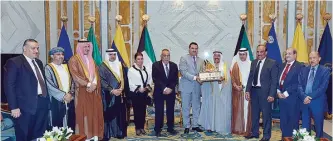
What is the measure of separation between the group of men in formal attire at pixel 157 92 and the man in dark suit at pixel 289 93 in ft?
0.04

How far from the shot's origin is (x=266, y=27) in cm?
798

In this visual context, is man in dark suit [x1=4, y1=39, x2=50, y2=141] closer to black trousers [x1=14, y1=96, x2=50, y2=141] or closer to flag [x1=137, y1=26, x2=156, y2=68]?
black trousers [x1=14, y1=96, x2=50, y2=141]

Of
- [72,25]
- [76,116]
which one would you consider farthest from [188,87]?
[72,25]

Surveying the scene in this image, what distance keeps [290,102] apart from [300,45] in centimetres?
230

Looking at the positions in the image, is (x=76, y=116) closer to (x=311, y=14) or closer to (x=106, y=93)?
(x=106, y=93)

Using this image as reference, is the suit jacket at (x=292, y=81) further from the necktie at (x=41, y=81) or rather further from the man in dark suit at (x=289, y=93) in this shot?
the necktie at (x=41, y=81)

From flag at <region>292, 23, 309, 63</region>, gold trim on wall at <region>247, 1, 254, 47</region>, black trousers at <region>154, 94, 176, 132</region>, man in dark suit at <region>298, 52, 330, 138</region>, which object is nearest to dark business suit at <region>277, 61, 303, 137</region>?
man in dark suit at <region>298, 52, 330, 138</region>

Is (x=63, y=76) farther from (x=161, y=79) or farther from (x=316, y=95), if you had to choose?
(x=316, y=95)

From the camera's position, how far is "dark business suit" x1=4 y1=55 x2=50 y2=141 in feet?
13.9

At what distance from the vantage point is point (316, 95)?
496cm

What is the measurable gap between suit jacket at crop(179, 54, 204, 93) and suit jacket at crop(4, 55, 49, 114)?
2445 mm

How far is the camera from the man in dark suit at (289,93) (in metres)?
5.24

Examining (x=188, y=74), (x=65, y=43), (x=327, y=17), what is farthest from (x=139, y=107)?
(x=327, y=17)

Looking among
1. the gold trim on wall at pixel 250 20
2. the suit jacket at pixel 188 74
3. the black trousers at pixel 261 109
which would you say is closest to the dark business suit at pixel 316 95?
the black trousers at pixel 261 109
